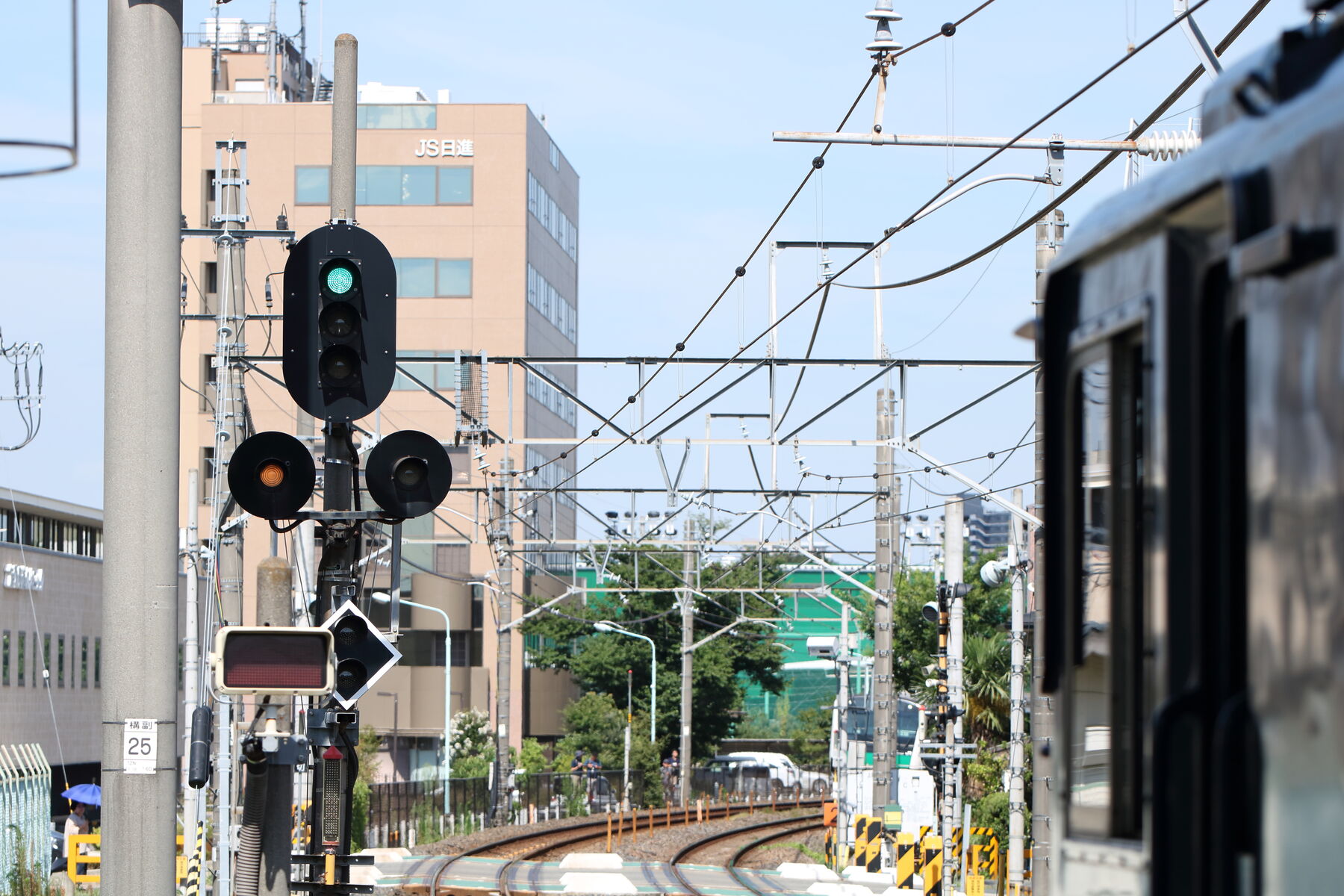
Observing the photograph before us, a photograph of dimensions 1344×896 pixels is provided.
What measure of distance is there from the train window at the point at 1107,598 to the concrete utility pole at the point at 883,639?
2372 centimetres

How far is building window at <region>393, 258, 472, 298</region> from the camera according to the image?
214 feet

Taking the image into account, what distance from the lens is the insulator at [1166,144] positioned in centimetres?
1116

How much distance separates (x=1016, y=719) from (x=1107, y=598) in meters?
14.7

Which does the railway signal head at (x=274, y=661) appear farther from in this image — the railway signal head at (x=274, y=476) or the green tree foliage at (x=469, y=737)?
the green tree foliage at (x=469, y=737)

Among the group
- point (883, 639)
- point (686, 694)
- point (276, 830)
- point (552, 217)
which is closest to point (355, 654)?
point (276, 830)

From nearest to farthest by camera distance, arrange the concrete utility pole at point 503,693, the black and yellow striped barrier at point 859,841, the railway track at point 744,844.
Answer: the black and yellow striped barrier at point 859,841 → the railway track at point 744,844 → the concrete utility pole at point 503,693

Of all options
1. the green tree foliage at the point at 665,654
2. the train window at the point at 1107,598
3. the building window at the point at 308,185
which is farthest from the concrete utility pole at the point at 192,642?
the building window at the point at 308,185

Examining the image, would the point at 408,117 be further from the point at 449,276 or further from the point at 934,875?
the point at 934,875

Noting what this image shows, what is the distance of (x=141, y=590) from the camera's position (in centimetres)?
711

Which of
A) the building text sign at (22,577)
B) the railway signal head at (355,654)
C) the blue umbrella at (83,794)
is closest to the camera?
the railway signal head at (355,654)

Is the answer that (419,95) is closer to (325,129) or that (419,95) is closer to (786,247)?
(325,129)

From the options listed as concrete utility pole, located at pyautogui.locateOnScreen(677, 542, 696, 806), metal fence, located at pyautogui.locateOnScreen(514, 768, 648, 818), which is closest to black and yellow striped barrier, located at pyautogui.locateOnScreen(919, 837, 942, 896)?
metal fence, located at pyautogui.locateOnScreen(514, 768, 648, 818)

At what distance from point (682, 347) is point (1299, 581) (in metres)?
17.5

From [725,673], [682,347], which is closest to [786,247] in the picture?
[682,347]
